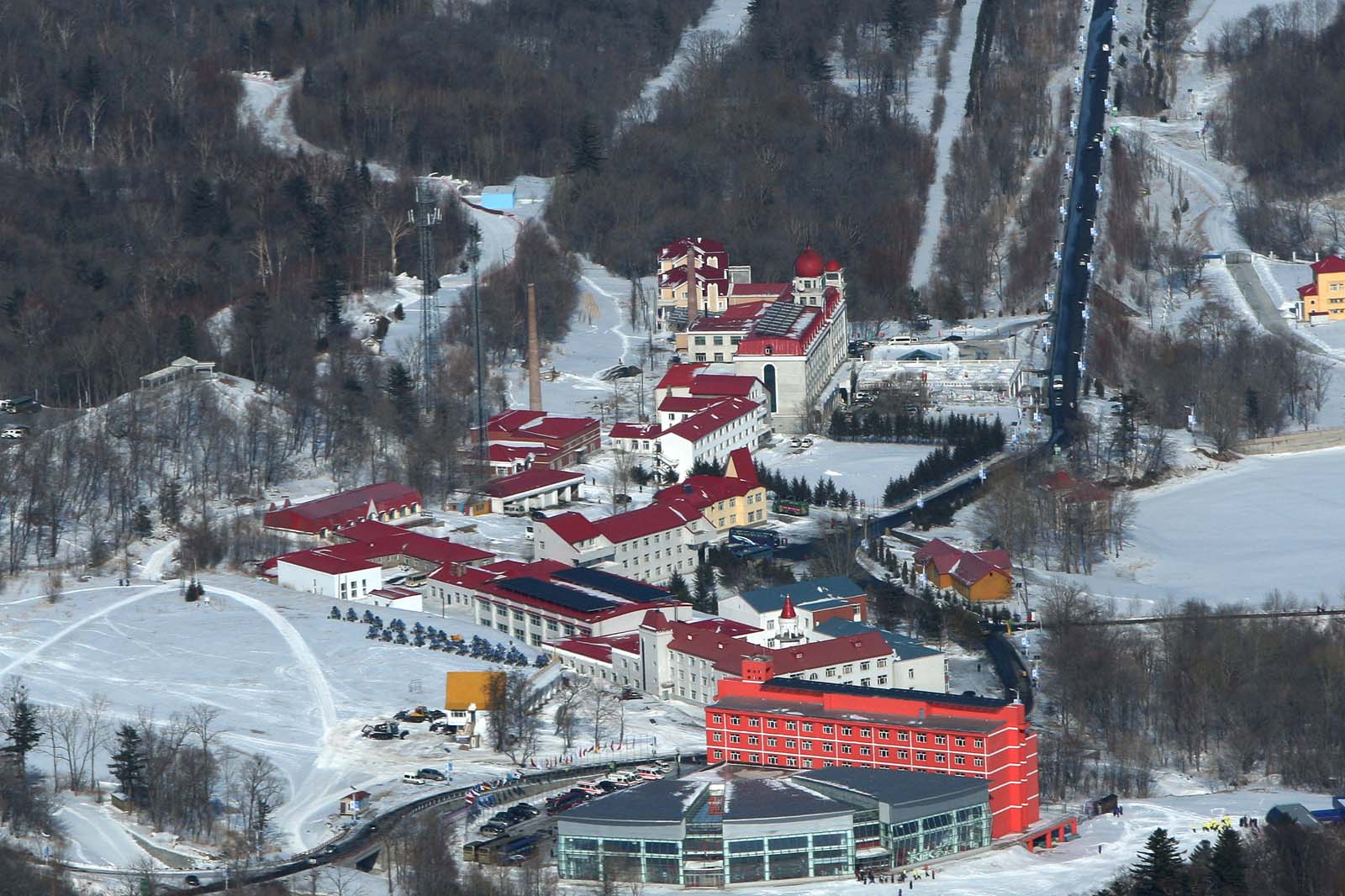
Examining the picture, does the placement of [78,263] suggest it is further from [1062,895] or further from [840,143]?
[1062,895]

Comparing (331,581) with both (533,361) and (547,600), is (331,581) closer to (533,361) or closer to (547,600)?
(547,600)

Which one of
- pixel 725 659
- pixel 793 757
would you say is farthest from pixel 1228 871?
pixel 725 659

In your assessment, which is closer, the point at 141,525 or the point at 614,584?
the point at 614,584

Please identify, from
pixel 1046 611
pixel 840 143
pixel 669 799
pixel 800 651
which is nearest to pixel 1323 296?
pixel 840 143

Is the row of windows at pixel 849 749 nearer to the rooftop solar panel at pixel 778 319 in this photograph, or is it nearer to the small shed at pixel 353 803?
the small shed at pixel 353 803

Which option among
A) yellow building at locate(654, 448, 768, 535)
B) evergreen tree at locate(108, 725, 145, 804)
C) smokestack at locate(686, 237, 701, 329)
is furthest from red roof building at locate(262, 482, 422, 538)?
evergreen tree at locate(108, 725, 145, 804)

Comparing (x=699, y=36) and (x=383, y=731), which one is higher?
(x=699, y=36)

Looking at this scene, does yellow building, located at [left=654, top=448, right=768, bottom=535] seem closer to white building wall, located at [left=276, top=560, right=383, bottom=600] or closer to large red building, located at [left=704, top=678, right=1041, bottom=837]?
white building wall, located at [left=276, top=560, right=383, bottom=600]
